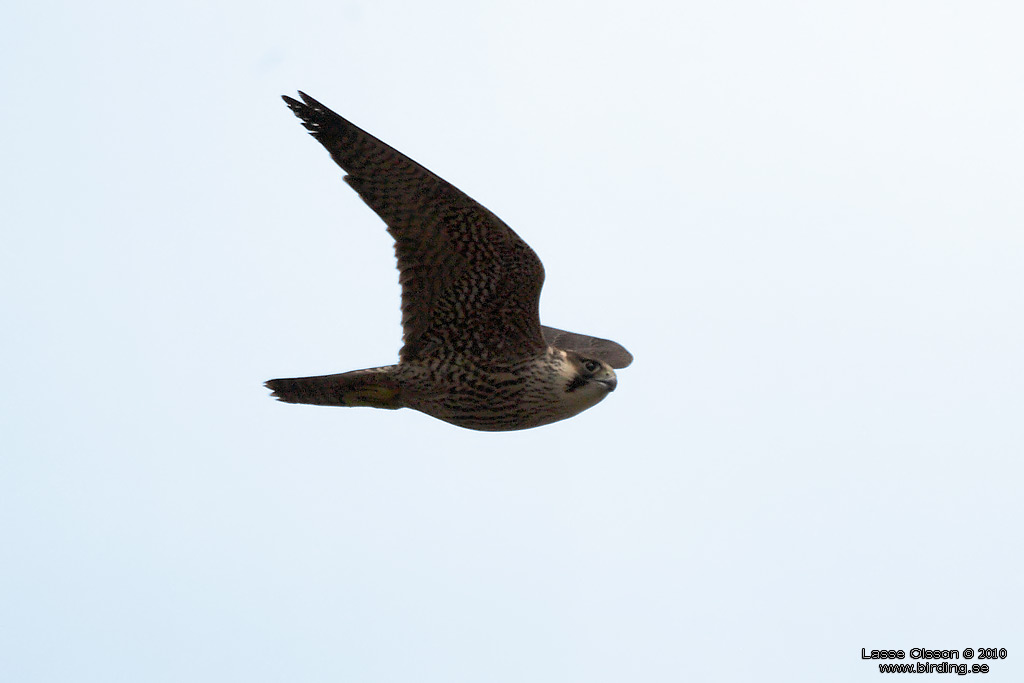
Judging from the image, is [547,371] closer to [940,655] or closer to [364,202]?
[364,202]

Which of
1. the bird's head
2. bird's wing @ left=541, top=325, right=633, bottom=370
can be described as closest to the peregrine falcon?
the bird's head

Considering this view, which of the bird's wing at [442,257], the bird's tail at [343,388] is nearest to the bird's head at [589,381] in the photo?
the bird's wing at [442,257]

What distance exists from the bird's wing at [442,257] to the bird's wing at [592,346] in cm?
148

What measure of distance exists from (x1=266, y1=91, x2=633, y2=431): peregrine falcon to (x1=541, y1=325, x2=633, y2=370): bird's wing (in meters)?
1.33

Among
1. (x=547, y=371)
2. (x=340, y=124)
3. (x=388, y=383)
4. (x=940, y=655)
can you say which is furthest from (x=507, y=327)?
(x=940, y=655)

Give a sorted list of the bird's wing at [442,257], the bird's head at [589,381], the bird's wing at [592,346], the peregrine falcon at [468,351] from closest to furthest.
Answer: the bird's wing at [442,257]
the peregrine falcon at [468,351]
the bird's head at [589,381]
the bird's wing at [592,346]

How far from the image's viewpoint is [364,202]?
7121 mm

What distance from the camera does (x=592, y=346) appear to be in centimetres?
924

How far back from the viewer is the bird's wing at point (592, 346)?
9.09 m

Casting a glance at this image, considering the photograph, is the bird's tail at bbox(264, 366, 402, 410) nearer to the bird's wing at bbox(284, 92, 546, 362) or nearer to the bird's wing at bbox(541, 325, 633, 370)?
the bird's wing at bbox(284, 92, 546, 362)

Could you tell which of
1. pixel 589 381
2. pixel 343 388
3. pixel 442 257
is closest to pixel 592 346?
pixel 589 381

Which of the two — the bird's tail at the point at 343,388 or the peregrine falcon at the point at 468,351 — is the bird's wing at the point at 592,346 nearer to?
the peregrine falcon at the point at 468,351

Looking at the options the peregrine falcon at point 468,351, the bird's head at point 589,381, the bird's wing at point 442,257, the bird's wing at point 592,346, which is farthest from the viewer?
the bird's wing at point 592,346

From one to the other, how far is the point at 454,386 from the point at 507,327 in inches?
19.7
